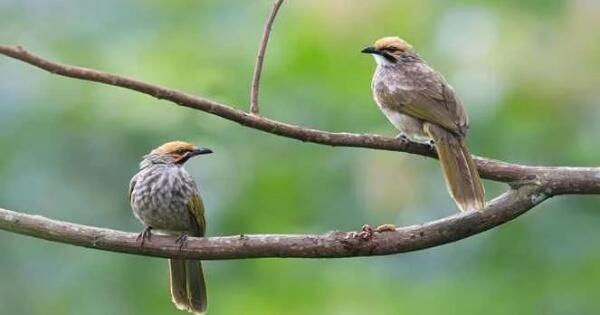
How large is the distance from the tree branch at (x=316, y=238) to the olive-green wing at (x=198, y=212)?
4.42 ft

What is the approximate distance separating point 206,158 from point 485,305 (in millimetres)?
1924

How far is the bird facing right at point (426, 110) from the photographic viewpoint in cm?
536

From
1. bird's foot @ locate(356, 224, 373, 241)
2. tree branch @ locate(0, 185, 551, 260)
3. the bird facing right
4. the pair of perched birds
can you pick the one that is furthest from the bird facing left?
bird's foot @ locate(356, 224, 373, 241)

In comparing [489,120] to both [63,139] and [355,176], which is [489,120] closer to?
[355,176]

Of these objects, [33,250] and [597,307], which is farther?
[33,250]

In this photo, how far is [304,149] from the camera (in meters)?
8.24

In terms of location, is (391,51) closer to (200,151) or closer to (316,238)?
(200,151)

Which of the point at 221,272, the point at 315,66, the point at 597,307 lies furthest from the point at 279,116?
the point at 597,307

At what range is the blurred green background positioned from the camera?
7.39 metres

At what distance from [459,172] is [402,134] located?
0.79m

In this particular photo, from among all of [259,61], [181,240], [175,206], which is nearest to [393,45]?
[175,206]

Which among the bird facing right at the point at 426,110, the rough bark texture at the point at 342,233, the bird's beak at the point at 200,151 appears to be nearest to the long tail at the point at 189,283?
the bird's beak at the point at 200,151

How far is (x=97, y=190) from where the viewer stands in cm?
782

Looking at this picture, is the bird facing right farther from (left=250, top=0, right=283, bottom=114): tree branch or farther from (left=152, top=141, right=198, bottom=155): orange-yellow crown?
(left=152, top=141, right=198, bottom=155): orange-yellow crown
